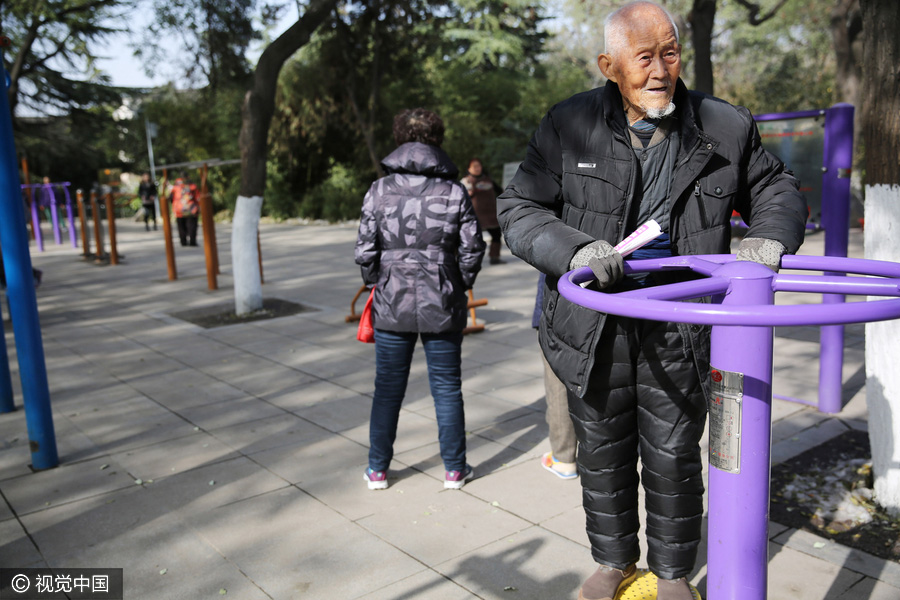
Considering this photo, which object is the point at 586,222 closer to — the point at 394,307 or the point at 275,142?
the point at 394,307

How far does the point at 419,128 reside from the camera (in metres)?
3.83

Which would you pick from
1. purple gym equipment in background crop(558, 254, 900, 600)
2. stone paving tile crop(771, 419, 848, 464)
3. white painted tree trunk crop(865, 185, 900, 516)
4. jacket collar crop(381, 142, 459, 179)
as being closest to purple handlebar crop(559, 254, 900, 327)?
purple gym equipment in background crop(558, 254, 900, 600)

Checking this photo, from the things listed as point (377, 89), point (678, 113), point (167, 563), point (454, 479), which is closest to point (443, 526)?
point (454, 479)

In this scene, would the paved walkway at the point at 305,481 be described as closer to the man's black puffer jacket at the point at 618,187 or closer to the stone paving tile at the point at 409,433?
the stone paving tile at the point at 409,433

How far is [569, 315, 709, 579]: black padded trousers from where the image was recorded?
7.71 feet

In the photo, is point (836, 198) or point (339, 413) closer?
point (836, 198)

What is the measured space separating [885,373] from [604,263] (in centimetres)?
214

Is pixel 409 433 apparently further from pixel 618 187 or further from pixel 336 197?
pixel 336 197

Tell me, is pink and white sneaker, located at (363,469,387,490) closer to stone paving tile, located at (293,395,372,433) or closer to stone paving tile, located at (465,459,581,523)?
stone paving tile, located at (465,459,581,523)

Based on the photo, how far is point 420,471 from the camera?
4.10 metres

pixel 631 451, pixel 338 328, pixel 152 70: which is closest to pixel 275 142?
pixel 152 70

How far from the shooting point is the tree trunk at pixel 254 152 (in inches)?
336

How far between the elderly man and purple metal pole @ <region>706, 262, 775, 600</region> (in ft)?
1.67

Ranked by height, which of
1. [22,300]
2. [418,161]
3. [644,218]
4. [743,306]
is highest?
[418,161]
